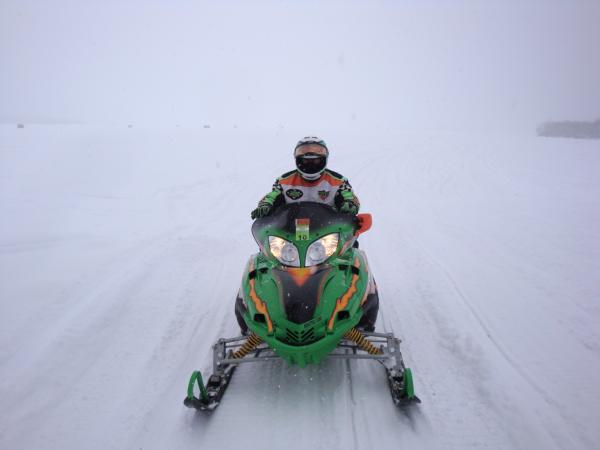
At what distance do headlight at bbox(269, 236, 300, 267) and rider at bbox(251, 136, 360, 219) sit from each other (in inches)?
25.5

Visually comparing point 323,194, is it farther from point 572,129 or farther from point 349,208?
point 572,129

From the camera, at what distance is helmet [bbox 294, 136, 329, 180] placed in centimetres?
394

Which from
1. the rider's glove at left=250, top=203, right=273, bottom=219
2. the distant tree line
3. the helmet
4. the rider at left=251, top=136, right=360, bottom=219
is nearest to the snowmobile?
the rider's glove at left=250, top=203, right=273, bottom=219

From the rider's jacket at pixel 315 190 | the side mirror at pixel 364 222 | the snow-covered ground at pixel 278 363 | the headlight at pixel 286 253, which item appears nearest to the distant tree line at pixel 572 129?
the snow-covered ground at pixel 278 363

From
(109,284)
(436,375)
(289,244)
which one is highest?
(289,244)

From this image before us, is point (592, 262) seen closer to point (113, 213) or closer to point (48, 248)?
point (48, 248)

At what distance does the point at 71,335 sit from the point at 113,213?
5345 mm

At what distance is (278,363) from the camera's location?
3.62 meters

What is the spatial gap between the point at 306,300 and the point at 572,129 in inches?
1922

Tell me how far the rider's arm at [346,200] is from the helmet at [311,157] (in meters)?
0.32

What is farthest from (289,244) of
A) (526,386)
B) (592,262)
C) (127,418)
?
(592,262)

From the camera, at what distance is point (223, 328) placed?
169 inches

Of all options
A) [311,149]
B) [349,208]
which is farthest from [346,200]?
[311,149]

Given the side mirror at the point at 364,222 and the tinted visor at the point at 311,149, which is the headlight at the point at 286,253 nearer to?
the side mirror at the point at 364,222
